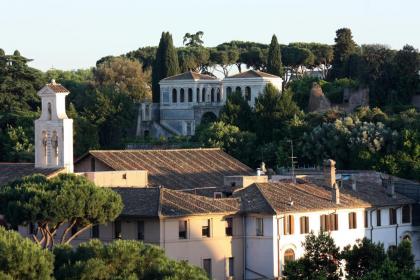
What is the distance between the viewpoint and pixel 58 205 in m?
58.4

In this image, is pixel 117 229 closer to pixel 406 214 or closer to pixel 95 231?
pixel 95 231

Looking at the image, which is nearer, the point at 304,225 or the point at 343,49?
the point at 304,225

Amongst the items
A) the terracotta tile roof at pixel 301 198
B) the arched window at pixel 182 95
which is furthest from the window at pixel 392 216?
the arched window at pixel 182 95

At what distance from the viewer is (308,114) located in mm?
100250

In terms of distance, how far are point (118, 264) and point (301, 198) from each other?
19.4m

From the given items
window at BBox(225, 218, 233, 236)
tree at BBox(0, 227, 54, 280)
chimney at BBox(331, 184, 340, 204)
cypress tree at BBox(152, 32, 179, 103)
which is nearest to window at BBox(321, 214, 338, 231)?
chimney at BBox(331, 184, 340, 204)

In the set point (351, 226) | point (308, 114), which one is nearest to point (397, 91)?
point (308, 114)

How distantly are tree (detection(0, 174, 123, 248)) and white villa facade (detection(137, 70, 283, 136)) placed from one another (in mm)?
54108

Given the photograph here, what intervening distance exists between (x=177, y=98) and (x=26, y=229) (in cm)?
5388

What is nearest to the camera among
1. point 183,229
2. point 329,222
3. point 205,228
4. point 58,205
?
point 58,205

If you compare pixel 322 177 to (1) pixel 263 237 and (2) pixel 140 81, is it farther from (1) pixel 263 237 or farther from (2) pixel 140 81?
(2) pixel 140 81

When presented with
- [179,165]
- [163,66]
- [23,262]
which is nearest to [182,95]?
[163,66]

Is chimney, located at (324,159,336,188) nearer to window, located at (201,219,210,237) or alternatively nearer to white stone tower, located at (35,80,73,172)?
window, located at (201,219,210,237)

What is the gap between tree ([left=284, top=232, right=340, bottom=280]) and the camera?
181 ft
